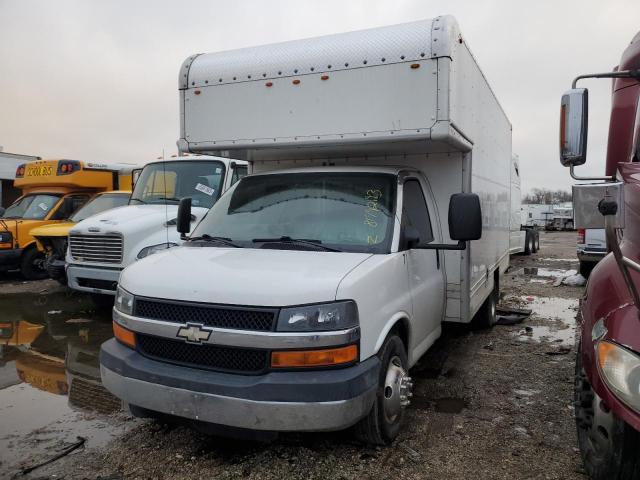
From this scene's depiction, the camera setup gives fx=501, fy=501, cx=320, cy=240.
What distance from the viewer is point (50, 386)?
4.87 meters

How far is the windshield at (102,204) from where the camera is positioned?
408 inches

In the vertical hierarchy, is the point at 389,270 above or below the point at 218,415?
above

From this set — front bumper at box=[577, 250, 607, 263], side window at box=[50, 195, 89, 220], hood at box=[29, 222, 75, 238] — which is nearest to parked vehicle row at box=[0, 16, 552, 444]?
front bumper at box=[577, 250, 607, 263]

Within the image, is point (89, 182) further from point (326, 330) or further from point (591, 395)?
point (591, 395)

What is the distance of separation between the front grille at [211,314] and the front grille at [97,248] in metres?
4.28

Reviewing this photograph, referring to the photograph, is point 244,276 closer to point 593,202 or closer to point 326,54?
point 593,202

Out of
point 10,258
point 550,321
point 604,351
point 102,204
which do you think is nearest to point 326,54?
point 604,351

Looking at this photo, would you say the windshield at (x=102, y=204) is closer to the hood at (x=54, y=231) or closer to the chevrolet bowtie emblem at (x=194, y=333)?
the hood at (x=54, y=231)

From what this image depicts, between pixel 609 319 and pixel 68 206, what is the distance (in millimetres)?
11820

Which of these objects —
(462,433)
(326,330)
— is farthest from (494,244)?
(326,330)

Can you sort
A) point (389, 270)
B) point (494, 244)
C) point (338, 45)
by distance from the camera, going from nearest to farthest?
point (389, 270) < point (338, 45) < point (494, 244)

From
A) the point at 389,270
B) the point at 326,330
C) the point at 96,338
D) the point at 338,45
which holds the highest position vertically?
the point at 338,45

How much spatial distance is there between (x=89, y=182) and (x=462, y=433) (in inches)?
426

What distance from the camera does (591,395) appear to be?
2.82 metres
